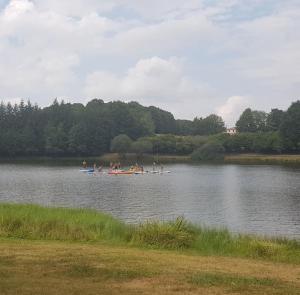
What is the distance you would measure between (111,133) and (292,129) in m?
60.3

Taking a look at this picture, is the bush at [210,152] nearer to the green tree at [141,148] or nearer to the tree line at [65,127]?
the green tree at [141,148]

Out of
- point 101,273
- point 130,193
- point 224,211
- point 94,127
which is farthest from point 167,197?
point 94,127

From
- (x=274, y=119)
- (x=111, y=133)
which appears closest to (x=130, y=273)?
(x=111, y=133)

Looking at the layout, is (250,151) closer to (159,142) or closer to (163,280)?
(159,142)

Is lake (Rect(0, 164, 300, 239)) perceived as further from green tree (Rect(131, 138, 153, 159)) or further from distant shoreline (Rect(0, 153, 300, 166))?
green tree (Rect(131, 138, 153, 159))

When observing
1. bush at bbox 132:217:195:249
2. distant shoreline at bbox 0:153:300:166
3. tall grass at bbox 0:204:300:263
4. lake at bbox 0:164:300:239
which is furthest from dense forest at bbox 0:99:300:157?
bush at bbox 132:217:195:249

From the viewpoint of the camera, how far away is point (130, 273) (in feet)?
31.4

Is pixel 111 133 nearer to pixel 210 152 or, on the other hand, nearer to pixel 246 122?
pixel 210 152

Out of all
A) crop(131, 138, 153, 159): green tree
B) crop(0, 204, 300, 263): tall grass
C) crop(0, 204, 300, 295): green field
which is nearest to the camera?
crop(0, 204, 300, 295): green field

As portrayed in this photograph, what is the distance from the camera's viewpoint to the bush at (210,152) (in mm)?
139875

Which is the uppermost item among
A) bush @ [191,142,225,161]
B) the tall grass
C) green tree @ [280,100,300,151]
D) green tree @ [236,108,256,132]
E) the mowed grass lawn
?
green tree @ [236,108,256,132]

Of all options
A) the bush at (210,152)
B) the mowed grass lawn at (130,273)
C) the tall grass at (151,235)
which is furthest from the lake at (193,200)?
the bush at (210,152)

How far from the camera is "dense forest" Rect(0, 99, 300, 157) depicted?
13862 centimetres

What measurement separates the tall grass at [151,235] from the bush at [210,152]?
122 metres
